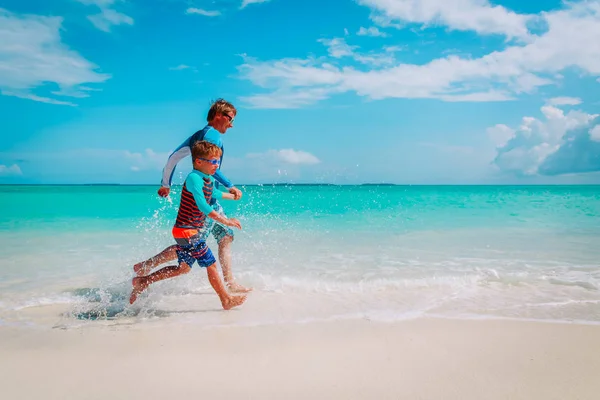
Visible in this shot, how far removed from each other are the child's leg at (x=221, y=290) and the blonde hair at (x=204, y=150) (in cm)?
105

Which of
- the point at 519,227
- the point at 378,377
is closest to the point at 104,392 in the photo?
the point at 378,377

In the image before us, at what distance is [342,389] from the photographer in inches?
99.0

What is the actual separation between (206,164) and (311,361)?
2029 millimetres

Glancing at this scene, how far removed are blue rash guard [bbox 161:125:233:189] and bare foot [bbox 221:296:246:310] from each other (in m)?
1.22

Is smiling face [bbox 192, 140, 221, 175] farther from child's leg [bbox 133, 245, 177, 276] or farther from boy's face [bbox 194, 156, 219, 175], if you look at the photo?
child's leg [bbox 133, 245, 177, 276]

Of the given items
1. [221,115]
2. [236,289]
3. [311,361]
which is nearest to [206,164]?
[221,115]

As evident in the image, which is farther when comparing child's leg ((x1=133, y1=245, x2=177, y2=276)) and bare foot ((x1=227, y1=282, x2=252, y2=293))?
bare foot ((x1=227, y1=282, x2=252, y2=293))

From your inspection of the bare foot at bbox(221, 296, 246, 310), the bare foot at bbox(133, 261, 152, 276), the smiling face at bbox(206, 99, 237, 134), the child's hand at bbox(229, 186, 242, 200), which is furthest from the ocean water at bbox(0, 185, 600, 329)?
the smiling face at bbox(206, 99, 237, 134)

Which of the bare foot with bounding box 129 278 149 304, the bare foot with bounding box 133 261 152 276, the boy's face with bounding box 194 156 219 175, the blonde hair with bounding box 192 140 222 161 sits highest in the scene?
the blonde hair with bounding box 192 140 222 161

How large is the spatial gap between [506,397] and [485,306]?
1.86m

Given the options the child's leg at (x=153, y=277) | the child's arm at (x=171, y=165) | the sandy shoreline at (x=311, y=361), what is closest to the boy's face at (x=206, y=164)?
the child's arm at (x=171, y=165)

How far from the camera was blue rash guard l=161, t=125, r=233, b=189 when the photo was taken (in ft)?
13.7

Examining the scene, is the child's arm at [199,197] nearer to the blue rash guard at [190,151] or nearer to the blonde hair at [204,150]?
the blonde hair at [204,150]

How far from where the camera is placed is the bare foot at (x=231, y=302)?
13.5 ft
